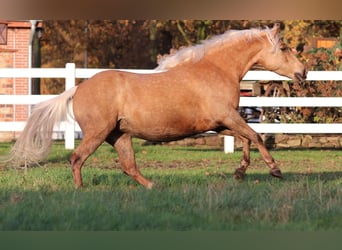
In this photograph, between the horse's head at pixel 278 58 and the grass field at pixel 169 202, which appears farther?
the horse's head at pixel 278 58

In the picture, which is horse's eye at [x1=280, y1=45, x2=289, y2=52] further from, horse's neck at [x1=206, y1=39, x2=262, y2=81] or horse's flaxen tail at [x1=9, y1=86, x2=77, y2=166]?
horse's flaxen tail at [x1=9, y1=86, x2=77, y2=166]

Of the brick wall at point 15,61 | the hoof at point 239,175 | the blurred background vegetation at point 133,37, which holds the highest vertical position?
the blurred background vegetation at point 133,37

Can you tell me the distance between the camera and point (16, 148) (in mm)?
8602

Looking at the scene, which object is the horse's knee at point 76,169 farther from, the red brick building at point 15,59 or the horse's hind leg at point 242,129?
the red brick building at point 15,59

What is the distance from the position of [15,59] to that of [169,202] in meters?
17.7

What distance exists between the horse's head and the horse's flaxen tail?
7.52 feet

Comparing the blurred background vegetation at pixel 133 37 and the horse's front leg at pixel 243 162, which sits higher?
the blurred background vegetation at pixel 133 37

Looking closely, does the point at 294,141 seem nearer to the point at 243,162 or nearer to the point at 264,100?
the point at 264,100

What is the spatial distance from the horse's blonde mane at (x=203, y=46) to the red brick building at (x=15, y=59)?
14.7 meters

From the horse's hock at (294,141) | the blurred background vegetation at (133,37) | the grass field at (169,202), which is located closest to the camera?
the grass field at (169,202)

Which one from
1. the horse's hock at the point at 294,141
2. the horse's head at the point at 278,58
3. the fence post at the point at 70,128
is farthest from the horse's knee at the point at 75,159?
the horse's hock at the point at 294,141

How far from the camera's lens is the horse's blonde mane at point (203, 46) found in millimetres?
8820

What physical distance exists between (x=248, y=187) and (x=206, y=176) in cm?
162

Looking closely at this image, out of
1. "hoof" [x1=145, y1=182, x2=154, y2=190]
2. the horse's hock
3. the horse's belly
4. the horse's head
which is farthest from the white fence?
"hoof" [x1=145, y1=182, x2=154, y2=190]
